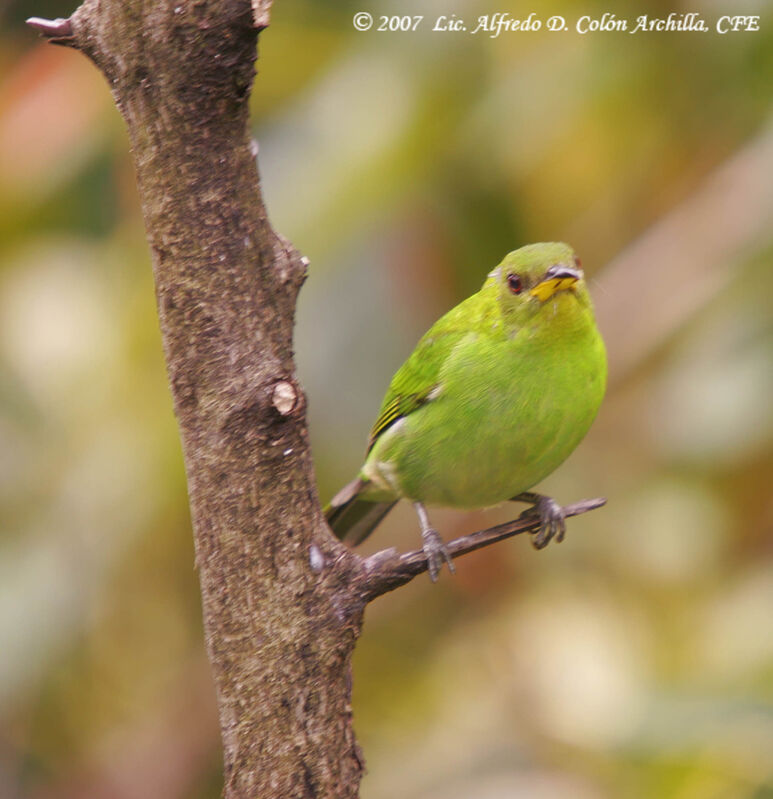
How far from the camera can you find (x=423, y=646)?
449 centimetres

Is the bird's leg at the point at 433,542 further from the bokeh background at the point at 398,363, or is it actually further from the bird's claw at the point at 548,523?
the bokeh background at the point at 398,363

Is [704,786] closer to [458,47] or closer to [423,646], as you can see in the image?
[423,646]

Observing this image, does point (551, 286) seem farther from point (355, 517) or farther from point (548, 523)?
point (355, 517)

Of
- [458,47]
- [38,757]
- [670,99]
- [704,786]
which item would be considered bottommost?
[704,786]

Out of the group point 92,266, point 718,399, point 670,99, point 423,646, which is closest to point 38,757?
point 423,646

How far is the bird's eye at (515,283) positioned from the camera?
8.42 feet

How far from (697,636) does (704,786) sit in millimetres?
683

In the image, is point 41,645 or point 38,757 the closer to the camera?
point 41,645

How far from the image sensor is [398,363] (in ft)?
13.6

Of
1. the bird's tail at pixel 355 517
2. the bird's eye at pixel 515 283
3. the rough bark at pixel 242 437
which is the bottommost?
the rough bark at pixel 242 437

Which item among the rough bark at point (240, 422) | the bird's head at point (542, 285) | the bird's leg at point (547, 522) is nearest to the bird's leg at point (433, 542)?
the bird's leg at point (547, 522)

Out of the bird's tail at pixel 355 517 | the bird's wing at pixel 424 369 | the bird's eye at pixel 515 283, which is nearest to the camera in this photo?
the bird's eye at pixel 515 283

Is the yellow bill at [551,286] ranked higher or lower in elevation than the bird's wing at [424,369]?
lower

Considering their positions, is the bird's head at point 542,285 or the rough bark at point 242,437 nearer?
the rough bark at point 242,437
